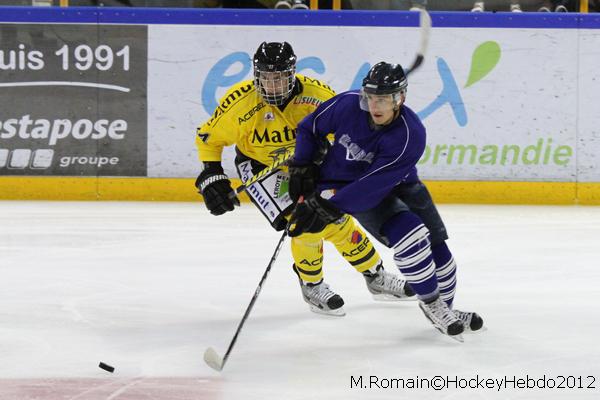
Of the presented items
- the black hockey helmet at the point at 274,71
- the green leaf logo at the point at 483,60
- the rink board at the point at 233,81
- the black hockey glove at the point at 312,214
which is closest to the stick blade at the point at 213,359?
the black hockey glove at the point at 312,214

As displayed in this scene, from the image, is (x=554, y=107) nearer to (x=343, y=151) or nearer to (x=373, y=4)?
(x=373, y=4)

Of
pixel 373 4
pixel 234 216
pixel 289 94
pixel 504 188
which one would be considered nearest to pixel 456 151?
pixel 504 188

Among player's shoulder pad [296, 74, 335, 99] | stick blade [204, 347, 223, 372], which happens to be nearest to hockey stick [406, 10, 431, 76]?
player's shoulder pad [296, 74, 335, 99]

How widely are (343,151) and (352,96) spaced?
18 cm

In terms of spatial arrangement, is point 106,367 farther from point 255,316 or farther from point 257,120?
point 257,120

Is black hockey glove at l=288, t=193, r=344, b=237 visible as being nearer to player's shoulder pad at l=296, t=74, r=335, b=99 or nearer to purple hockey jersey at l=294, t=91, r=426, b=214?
purple hockey jersey at l=294, t=91, r=426, b=214

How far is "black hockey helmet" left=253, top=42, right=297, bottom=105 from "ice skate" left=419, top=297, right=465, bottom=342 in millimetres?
885

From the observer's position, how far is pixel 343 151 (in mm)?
3285

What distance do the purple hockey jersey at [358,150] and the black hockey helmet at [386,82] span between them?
0.12m

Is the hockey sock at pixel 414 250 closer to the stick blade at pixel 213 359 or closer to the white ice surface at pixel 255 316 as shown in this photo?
the white ice surface at pixel 255 316

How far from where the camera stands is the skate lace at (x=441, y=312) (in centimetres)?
314

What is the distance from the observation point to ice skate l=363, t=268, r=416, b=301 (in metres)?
3.78

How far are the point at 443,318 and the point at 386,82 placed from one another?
0.75 m

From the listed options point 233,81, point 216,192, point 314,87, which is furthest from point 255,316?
point 233,81
